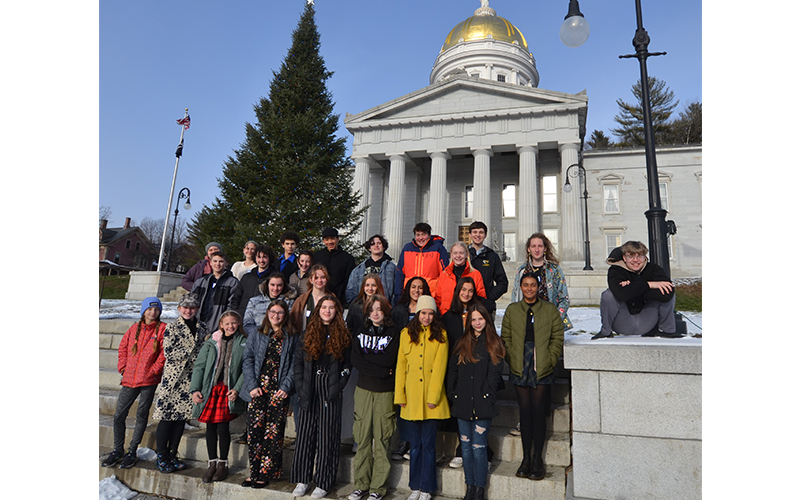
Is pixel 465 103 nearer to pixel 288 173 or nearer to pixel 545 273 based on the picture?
pixel 288 173

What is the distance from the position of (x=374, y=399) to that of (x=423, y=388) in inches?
19.9

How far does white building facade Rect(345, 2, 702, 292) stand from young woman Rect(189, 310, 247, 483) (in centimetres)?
2371

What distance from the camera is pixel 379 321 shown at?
14.8 feet

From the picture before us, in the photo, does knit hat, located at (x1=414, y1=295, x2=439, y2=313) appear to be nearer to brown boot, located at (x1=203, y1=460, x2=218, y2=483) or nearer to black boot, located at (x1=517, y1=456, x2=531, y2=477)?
black boot, located at (x1=517, y1=456, x2=531, y2=477)

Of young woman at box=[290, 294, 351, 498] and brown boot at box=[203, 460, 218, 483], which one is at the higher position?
young woman at box=[290, 294, 351, 498]

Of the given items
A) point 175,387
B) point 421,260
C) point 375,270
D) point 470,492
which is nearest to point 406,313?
point 421,260

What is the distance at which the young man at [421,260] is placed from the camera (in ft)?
18.3

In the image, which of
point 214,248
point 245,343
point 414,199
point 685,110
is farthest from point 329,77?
point 685,110

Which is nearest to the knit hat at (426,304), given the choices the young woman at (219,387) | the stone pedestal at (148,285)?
the young woman at (219,387)

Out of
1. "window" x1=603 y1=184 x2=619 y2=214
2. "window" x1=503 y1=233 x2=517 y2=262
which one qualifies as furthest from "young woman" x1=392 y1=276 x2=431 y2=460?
"window" x1=603 y1=184 x2=619 y2=214

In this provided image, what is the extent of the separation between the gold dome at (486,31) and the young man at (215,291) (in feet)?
158

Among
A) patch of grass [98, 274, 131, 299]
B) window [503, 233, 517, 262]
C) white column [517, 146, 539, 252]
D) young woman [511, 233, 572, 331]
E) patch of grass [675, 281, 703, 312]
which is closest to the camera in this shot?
young woman [511, 233, 572, 331]

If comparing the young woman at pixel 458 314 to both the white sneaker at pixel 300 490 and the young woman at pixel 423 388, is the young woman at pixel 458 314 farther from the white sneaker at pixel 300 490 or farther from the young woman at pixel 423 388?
the white sneaker at pixel 300 490

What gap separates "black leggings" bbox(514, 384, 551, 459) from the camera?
419 centimetres
